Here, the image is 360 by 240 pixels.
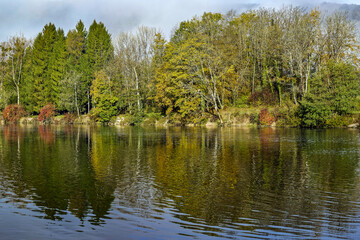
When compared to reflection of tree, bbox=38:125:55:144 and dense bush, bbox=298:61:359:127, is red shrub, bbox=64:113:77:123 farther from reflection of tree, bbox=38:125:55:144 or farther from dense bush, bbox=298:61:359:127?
dense bush, bbox=298:61:359:127

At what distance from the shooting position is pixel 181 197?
41.7 feet

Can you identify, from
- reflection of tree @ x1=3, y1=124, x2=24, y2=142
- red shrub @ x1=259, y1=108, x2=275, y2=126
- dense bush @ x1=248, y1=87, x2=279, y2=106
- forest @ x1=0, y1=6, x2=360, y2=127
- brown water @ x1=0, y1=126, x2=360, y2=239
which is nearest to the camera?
brown water @ x1=0, y1=126, x2=360, y2=239

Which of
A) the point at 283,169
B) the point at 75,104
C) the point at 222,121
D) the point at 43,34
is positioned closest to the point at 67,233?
the point at 283,169

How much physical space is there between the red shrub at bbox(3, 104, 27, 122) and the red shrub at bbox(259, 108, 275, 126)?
210ft

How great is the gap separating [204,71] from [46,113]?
44310mm

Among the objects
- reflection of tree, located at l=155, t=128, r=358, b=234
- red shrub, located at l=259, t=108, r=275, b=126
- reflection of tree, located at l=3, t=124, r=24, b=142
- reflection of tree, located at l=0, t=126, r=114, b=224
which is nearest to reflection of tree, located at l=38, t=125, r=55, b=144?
reflection of tree, located at l=3, t=124, r=24, b=142

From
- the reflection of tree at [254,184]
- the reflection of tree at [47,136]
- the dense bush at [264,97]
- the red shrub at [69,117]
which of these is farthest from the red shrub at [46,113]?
the reflection of tree at [254,184]

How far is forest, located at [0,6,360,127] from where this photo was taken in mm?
56406

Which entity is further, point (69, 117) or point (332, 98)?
point (69, 117)

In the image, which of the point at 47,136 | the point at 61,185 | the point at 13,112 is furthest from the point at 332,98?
the point at 13,112

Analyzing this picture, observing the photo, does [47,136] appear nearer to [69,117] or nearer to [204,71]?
[204,71]

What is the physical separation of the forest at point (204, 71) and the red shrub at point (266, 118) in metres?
0.24

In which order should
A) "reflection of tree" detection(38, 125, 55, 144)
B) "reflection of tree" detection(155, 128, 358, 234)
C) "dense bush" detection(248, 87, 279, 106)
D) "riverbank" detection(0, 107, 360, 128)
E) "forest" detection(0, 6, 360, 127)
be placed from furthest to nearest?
"dense bush" detection(248, 87, 279, 106) → "forest" detection(0, 6, 360, 127) → "riverbank" detection(0, 107, 360, 128) → "reflection of tree" detection(38, 125, 55, 144) → "reflection of tree" detection(155, 128, 358, 234)

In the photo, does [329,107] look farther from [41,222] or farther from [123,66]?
[41,222]
